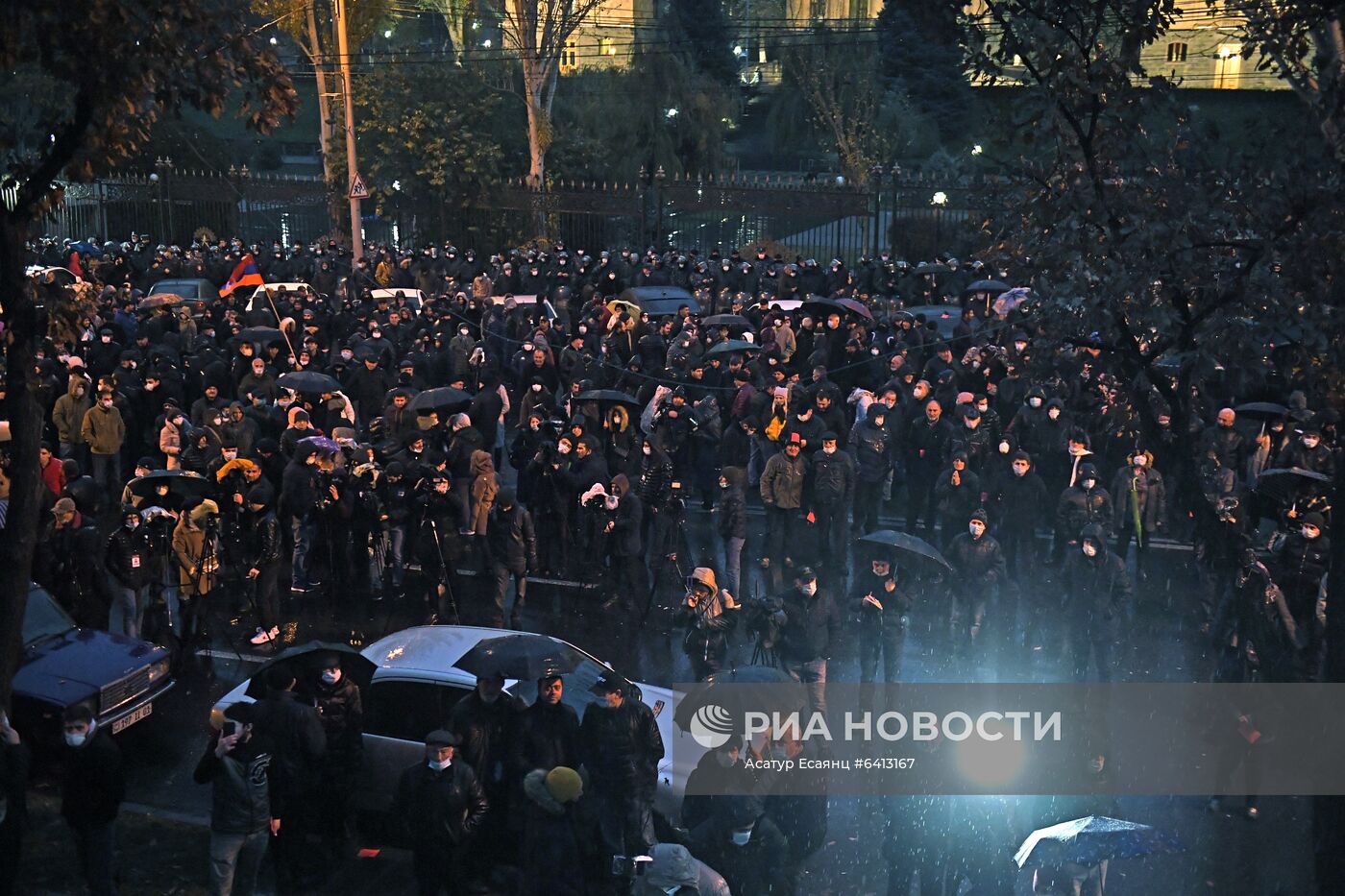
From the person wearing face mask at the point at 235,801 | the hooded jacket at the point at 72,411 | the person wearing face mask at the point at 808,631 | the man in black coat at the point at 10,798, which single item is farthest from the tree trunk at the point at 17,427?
the hooded jacket at the point at 72,411

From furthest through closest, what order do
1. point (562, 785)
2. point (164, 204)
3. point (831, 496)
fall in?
point (164, 204)
point (831, 496)
point (562, 785)

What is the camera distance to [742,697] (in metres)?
8.58

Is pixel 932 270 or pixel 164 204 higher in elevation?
pixel 164 204

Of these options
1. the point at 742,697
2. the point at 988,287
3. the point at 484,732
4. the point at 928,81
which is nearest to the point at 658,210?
the point at 988,287

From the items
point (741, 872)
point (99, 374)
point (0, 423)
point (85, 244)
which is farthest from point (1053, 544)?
point (85, 244)

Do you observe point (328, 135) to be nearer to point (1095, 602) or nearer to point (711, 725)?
point (1095, 602)

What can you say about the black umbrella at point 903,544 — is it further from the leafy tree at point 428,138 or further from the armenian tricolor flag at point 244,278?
the leafy tree at point 428,138

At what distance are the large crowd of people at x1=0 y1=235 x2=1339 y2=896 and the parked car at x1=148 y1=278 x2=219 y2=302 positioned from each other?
6326 mm

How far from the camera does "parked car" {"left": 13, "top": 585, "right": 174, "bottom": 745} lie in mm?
9711

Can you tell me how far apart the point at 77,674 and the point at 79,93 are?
14.6 feet

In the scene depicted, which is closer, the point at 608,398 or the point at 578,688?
the point at 578,688

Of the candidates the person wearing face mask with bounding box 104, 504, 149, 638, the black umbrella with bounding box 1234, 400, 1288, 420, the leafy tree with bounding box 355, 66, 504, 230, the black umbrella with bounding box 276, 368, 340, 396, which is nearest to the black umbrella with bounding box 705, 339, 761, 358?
the black umbrella with bounding box 276, 368, 340, 396

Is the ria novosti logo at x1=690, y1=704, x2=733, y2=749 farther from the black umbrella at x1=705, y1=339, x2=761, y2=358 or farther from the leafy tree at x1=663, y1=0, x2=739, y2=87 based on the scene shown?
the leafy tree at x1=663, y1=0, x2=739, y2=87

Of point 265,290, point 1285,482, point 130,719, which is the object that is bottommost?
point 130,719
